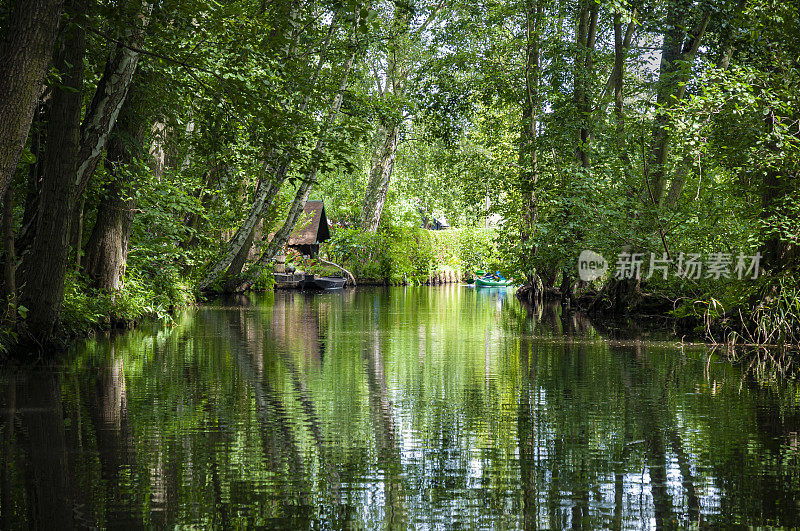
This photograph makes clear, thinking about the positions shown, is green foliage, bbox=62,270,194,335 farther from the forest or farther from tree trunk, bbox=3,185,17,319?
tree trunk, bbox=3,185,17,319

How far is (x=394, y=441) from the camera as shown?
227 inches

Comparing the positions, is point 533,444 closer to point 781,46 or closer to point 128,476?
point 128,476

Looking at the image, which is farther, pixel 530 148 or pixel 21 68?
pixel 530 148

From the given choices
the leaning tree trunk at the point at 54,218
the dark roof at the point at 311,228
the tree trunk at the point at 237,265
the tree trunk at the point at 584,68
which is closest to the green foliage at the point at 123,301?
the leaning tree trunk at the point at 54,218

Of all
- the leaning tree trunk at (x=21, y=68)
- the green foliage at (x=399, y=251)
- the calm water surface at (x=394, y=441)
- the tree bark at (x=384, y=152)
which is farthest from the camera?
the green foliage at (x=399, y=251)

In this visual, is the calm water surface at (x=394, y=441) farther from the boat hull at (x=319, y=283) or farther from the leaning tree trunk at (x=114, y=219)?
the boat hull at (x=319, y=283)

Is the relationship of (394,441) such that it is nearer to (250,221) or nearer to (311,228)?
(250,221)

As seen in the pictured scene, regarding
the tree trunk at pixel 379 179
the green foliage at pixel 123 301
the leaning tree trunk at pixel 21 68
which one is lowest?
the green foliage at pixel 123 301

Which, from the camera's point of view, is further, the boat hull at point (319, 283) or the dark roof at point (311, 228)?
the dark roof at point (311, 228)

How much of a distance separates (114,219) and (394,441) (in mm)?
10084

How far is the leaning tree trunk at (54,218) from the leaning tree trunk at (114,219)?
10.5 ft

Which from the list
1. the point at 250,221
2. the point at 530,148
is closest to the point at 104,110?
the point at 250,221

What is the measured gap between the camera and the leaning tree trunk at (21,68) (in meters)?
6.09

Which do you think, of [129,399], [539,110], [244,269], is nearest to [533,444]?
[129,399]
